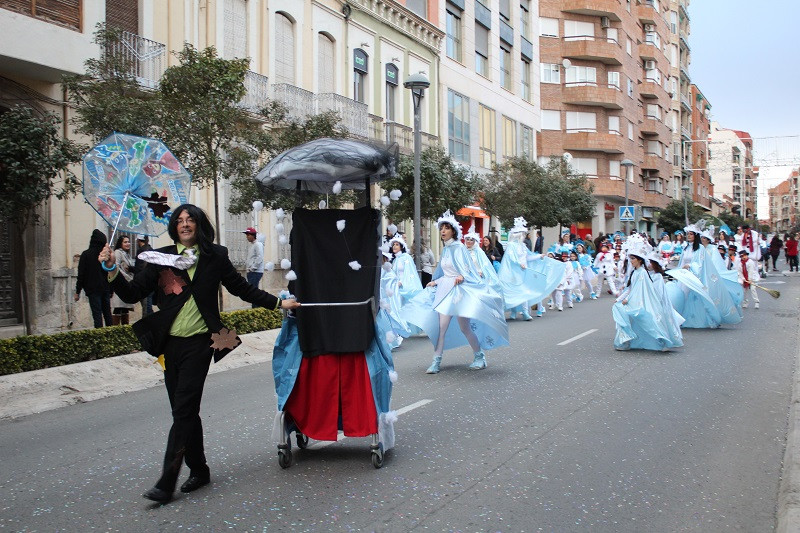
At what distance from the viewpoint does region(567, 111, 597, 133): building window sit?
5422cm

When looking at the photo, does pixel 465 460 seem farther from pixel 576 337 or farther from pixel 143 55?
pixel 143 55

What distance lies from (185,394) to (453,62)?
30.1 m

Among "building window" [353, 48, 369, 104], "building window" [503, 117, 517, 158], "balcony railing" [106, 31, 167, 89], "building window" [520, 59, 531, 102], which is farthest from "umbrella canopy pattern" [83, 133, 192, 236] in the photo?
"building window" [520, 59, 531, 102]

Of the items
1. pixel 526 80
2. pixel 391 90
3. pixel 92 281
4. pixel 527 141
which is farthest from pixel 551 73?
pixel 92 281

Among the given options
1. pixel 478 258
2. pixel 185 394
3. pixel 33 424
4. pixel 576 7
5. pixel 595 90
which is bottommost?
pixel 33 424

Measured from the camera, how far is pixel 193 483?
5266 millimetres

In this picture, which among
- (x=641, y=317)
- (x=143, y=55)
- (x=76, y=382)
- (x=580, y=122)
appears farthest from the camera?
(x=580, y=122)

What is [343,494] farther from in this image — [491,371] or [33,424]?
[491,371]

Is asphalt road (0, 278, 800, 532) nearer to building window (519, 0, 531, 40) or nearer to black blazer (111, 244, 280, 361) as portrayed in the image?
black blazer (111, 244, 280, 361)

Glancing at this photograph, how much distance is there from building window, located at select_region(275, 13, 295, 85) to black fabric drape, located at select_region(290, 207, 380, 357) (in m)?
17.3

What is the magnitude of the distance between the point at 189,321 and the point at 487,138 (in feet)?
107

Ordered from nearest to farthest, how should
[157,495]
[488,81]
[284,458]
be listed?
1. [157,495]
2. [284,458]
3. [488,81]

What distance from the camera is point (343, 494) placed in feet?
17.0

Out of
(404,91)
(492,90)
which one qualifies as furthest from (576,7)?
(404,91)
